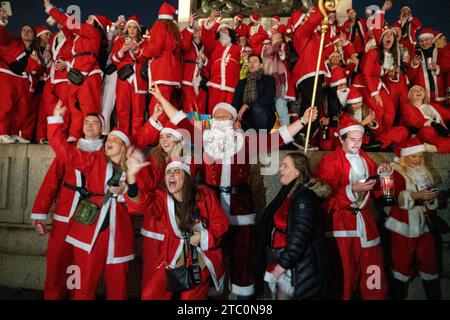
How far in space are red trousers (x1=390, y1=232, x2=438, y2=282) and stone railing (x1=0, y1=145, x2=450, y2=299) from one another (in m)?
1.03

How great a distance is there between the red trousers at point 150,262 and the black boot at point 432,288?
3.05 m

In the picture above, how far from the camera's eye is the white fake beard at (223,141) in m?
4.26

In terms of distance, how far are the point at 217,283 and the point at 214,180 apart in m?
1.07

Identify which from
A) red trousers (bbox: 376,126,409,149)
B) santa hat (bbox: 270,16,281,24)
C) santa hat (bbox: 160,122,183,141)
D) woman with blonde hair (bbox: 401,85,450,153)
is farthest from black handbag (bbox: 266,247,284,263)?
santa hat (bbox: 270,16,281,24)

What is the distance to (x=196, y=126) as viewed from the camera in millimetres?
4832

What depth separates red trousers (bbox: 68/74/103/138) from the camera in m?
6.23

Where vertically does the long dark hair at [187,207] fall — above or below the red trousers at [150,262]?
above

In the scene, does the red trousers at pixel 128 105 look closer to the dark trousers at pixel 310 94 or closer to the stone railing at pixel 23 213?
the stone railing at pixel 23 213

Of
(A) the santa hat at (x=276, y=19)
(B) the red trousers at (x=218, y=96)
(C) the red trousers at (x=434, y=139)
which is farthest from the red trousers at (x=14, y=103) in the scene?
(C) the red trousers at (x=434, y=139)

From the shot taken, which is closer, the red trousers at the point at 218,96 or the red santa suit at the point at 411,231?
the red santa suit at the point at 411,231

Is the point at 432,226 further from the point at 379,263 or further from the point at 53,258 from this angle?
the point at 53,258

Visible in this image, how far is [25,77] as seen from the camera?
666 cm
